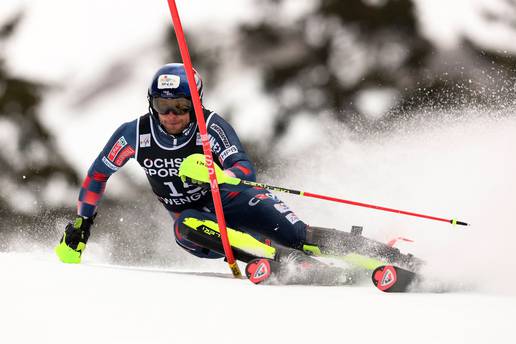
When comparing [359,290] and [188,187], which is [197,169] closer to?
[188,187]

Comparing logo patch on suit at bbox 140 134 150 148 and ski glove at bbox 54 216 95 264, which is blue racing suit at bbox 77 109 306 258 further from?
ski glove at bbox 54 216 95 264

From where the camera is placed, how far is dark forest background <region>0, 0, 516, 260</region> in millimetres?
9141

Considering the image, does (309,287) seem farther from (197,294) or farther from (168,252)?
(168,252)

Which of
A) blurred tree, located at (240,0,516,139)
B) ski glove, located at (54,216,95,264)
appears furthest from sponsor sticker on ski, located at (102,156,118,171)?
blurred tree, located at (240,0,516,139)

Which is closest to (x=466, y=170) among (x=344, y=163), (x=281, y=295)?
(x=344, y=163)

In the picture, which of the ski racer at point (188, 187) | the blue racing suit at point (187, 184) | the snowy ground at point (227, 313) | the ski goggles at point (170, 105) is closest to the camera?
the snowy ground at point (227, 313)

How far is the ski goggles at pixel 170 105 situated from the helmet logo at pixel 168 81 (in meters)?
0.09

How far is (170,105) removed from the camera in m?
4.80

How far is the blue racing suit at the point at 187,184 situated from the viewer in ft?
16.1

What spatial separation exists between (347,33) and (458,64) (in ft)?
6.23

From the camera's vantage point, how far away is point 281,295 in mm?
3494

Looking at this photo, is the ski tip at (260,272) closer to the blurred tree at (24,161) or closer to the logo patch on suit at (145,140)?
the logo patch on suit at (145,140)

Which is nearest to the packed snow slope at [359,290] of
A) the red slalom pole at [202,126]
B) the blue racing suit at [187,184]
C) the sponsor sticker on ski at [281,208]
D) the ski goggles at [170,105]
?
the red slalom pole at [202,126]

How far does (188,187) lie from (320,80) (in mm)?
5734
